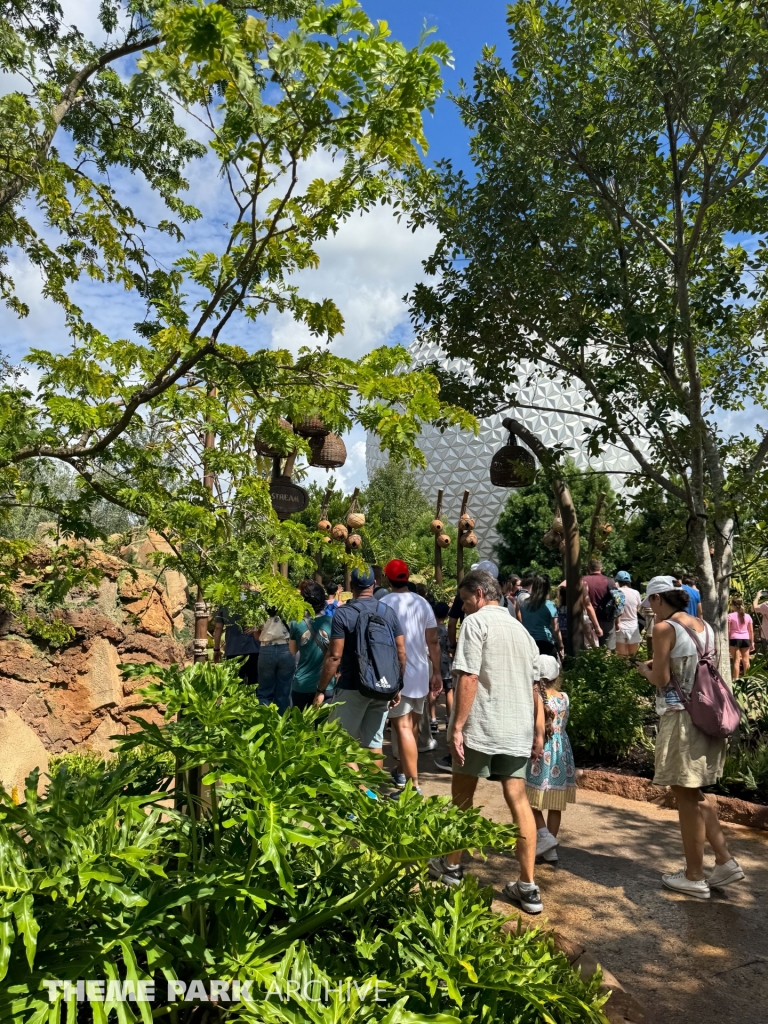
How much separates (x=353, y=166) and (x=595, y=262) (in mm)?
4724

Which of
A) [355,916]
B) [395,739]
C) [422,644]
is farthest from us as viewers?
[395,739]

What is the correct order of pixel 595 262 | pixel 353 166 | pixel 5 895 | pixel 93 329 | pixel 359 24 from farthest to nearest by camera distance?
pixel 595 262 → pixel 93 329 → pixel 353 166 → pixel 359 24 → pixel 5 895

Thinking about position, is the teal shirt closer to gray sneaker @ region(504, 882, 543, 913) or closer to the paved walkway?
the paved walkway

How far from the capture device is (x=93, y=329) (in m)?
3.95

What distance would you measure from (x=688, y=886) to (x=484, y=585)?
6.55 feet

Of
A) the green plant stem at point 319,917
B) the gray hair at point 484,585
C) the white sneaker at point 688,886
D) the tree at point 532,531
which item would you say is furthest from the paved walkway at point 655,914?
the tree at point 532,531

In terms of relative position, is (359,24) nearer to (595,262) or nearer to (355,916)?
(355,916)

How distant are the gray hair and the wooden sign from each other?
3163 mm

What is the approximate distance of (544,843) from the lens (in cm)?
468

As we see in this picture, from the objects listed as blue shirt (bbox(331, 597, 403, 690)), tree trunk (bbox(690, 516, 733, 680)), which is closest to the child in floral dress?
blue shirt (bbox(331, 597, 403, 690))

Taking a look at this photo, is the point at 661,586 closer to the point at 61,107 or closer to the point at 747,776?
the point at 747,776

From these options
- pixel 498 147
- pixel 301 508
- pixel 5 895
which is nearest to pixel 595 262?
pixel 498 147

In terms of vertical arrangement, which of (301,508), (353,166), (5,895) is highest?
(353,166)

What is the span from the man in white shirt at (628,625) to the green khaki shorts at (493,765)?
6633mm
